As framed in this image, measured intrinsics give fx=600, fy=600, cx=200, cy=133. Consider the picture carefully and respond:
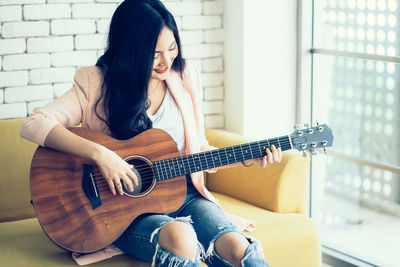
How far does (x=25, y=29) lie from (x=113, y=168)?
101 cm

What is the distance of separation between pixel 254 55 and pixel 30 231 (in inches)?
53.4

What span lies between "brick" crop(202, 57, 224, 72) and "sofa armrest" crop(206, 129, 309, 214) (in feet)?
1.75

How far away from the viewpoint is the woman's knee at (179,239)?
5.96 feet

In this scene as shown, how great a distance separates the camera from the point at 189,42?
3000 millimetres

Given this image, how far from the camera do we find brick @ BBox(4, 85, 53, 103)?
2.63 meters

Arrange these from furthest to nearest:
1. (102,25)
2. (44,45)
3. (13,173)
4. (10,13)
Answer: (102,25)
(44,45)
(10,13)
(13,173)

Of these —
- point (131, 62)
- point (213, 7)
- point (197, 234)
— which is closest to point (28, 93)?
point (131, 62)

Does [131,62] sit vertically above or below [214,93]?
above

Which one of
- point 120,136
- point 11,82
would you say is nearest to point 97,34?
point 11,82

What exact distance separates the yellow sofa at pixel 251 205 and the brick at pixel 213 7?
70 cm

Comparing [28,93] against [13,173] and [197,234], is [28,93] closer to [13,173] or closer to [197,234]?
[13,173]

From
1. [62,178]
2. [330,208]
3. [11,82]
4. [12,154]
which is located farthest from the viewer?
[330,208]

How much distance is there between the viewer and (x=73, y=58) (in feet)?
8.98

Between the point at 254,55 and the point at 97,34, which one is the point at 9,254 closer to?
the point at 97,34
